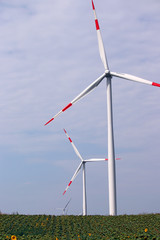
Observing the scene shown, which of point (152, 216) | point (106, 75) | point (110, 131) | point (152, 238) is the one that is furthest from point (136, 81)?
point (152, 238)

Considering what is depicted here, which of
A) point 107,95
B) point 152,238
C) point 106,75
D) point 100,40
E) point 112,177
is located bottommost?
point 152,238

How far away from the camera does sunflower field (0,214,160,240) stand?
27.1 metres

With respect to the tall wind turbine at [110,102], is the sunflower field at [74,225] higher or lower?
lower

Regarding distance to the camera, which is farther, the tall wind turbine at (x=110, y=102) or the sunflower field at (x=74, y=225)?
the tall wind turbine at (x=110, y=102)

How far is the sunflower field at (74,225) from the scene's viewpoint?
27062mm

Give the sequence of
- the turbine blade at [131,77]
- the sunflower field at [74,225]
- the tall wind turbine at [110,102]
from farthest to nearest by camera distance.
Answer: the turbine blade at [131,77] < the tall wind turbine at [110,102] < the sunflower field at [74,225]

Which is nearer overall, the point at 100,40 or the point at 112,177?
the point at 112,177

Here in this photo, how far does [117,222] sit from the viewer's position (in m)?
30.5

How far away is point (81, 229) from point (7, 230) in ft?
18.9

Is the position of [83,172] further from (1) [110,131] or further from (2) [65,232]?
(2) [65,232]

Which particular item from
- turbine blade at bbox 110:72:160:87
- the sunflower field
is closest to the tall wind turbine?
turbine blade at bbox 110:72:160:87

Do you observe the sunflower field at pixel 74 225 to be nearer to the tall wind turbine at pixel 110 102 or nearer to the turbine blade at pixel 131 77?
the tall wind turbine at pixel 110 102

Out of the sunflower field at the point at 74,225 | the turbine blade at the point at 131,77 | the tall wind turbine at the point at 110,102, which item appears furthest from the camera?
the turbine blade at the point at 131,77

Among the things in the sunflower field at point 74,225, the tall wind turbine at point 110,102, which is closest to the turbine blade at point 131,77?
the tall wind turbine at point 110,102
